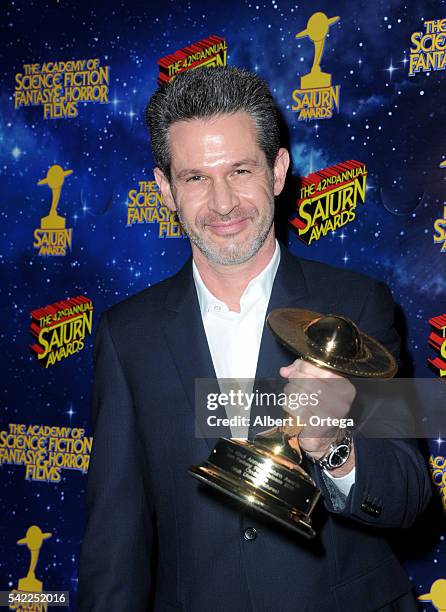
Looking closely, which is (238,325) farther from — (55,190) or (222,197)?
(55,190)

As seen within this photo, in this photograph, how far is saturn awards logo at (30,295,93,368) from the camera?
8.64 feet

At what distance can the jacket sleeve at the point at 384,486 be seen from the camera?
1.21 meters

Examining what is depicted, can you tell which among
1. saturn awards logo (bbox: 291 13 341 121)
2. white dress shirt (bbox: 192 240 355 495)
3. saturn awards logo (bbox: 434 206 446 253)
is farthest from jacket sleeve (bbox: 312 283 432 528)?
saturn awards logo (bbox: 291 13 341 121)

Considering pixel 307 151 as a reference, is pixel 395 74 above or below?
above

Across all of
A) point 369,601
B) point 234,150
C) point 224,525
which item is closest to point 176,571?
point 224,525

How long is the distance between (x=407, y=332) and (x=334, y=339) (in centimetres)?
120

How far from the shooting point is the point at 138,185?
2.53m

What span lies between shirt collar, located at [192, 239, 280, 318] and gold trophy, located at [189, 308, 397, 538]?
0.44 meters

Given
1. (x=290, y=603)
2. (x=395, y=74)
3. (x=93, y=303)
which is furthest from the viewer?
(x=93, y=303)

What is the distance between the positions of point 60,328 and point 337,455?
5.58ft

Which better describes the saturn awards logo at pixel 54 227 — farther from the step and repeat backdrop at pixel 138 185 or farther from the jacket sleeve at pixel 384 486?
the jacket sleeve at pixel 384 486

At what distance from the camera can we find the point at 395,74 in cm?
216

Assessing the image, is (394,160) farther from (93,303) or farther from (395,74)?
(93,303)

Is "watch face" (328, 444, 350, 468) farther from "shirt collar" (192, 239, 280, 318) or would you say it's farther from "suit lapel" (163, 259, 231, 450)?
"shirt collar" (192, 239, 280, 318)
